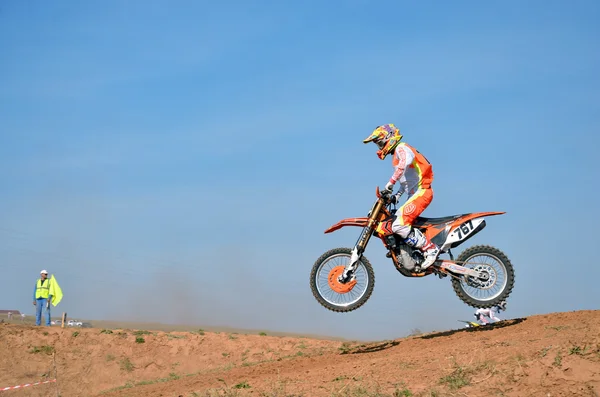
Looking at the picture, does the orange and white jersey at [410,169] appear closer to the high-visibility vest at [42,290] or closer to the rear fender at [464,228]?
the rear fender at [464,228]

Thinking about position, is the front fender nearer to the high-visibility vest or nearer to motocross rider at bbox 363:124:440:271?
motocross rider at bbox 363:124:440:271

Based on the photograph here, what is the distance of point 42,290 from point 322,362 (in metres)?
13.8

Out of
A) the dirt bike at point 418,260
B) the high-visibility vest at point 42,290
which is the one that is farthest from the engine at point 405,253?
the high-visibility vest at point 42,290

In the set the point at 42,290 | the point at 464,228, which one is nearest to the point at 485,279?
the point at 464,228

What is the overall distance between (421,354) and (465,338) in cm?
184

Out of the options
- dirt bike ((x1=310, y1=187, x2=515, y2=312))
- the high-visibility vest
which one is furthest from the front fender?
the high-visibility vest

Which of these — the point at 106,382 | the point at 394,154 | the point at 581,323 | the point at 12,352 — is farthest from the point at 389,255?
the point at 12,352

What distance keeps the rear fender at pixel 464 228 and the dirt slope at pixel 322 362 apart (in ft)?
5.89

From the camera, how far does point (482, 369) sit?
8.61m

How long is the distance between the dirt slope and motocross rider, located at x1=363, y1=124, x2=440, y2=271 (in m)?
1.89

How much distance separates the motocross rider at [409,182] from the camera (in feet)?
40.0

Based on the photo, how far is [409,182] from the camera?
1267 cm

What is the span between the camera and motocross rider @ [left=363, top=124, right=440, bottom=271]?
1219 centimetres

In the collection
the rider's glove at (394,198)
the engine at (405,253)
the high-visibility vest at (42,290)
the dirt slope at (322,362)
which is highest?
the high-visibility vest at (42,290)
